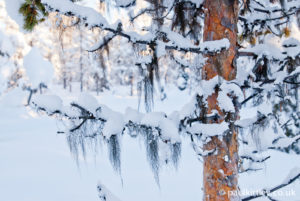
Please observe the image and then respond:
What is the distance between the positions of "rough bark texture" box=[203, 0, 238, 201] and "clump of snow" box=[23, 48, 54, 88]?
14.1m

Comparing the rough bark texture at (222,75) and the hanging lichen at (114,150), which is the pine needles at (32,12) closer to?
the hanging lichen at (114,150)

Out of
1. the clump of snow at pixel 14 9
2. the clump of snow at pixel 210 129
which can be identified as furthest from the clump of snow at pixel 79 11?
the clump of snow at pixel 210 129

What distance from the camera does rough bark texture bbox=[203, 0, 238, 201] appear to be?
2.51 m

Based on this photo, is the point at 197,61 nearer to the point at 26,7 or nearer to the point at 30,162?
the point at 26,7

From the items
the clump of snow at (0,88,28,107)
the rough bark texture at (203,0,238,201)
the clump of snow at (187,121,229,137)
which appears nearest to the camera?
the clump of snow at (187,121,229,137)

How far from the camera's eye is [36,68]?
15008mm

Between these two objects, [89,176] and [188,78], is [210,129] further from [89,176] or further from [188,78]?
[89,176]

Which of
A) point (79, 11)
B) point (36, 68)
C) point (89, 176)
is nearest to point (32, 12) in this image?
point (79, 11)

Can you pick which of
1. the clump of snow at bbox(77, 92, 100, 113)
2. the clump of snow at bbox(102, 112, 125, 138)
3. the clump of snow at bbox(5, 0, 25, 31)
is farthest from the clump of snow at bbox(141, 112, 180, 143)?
the clump of snow at bbox(5, 0, 25, 31)

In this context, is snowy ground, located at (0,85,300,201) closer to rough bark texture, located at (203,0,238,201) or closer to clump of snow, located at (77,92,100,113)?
rough bark texture, located at (203,0,238,201)

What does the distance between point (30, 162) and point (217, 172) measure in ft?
22.1

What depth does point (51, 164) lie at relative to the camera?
762 centimetres

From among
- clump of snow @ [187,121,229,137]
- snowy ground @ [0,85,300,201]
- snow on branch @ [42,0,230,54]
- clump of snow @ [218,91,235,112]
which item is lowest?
snowy ground @ [0,85,300,201]

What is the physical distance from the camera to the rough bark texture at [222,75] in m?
2.51
